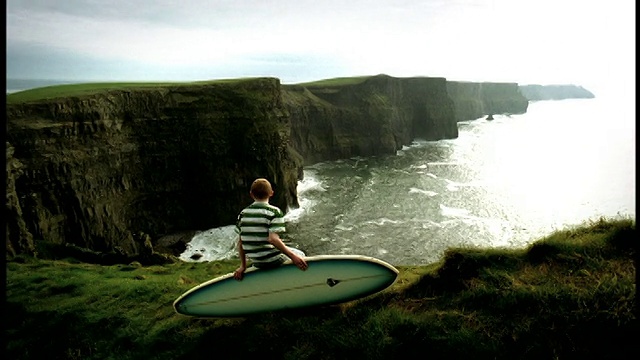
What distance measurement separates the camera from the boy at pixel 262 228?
5957 millimetres

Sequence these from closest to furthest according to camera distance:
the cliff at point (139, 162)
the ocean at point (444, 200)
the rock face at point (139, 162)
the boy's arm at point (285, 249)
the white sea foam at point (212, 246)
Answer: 1. the boy's arm at point (285, 249)
2. the rock face at point (139, 162)
3. the cliff at point (139, 162)
4. the white sea foam at point (212, 246)
5. the ocean at point (444, 200)

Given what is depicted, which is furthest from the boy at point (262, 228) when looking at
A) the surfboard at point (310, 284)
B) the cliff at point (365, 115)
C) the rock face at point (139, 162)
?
the cliff at point (365, 115)

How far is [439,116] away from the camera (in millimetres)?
110500

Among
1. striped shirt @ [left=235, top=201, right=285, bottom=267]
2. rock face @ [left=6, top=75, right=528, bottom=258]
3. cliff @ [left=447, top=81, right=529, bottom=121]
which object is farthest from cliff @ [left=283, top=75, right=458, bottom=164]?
striped shirt @ [left=235, top=201, right=285, bottom=267]

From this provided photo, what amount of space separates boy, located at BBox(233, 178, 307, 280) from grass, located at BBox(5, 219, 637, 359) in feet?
3.90

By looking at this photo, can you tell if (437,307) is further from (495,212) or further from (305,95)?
(305,95)

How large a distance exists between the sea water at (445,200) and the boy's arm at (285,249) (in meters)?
20.2

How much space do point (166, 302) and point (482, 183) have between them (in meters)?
59.1

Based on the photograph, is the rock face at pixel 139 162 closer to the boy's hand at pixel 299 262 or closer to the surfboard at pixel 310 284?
the surfboard at pixel 310 284

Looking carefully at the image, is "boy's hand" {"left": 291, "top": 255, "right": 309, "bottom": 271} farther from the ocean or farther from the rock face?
the rock face

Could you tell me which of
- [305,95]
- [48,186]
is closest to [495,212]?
[48,186]

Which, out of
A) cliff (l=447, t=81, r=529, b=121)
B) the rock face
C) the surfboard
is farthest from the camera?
cliff (l=447, t=81, r=529, b=121)

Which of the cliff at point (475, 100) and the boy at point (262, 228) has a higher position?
the cliff at point (475, 100)

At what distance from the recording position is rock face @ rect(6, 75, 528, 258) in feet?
98.4
